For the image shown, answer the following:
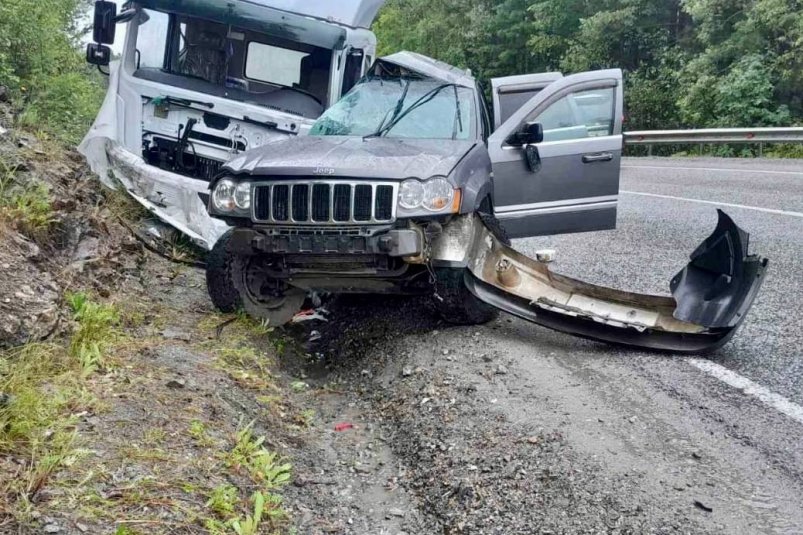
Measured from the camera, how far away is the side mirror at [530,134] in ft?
23.3

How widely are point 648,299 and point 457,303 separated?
4.33ft

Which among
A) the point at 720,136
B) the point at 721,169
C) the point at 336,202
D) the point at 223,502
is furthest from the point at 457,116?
the point at 720,136

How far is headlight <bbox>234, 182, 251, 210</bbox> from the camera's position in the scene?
567 centimetres

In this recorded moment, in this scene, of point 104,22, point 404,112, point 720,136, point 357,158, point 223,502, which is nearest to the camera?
point 223,502

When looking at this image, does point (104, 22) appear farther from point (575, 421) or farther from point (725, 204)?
point (725, 204)

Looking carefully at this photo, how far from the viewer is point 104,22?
880 cm

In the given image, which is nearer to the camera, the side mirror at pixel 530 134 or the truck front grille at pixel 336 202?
the truck front grille at pixel 336 202

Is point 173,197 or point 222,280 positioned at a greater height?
point 173,197

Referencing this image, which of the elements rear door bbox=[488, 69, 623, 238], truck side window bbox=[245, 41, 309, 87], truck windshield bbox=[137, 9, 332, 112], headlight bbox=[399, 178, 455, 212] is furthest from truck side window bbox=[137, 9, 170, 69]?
headlight bbox=[399, 178, 455, 212]

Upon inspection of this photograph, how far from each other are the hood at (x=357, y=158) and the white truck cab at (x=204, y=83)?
79.7 inches

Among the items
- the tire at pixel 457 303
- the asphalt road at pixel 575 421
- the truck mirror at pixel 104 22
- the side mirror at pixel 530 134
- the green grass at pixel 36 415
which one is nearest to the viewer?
the green grass at pixel 36 415

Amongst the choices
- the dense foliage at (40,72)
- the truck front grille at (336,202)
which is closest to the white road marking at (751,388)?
the truck front grille at (336,202)

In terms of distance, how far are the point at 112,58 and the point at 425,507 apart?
7.14m

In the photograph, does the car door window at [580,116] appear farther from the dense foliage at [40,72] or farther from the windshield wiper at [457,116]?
the dense foliage at [40,72]
